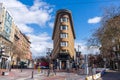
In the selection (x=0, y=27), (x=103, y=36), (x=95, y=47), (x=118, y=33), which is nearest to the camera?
(x=118, y=33)

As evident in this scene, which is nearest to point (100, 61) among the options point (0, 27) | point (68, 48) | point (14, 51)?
point (68, 48)

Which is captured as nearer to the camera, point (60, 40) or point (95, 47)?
point (95, 47)

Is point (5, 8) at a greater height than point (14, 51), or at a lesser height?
greater

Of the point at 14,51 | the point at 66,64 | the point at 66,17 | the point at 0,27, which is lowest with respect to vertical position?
the point at 66,64

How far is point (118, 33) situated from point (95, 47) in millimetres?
11959

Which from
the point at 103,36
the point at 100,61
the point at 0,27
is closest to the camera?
the point at 103,36

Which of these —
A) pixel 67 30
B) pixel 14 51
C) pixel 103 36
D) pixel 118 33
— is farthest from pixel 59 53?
pixel 118 33

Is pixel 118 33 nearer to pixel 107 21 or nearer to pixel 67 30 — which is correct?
pixel 107 21

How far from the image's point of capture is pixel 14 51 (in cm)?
6975

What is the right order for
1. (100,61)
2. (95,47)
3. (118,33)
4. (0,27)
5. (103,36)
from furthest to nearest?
(100,61), (0,27), (95,47), (103,36), (118,33)

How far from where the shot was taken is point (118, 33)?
31.6 m

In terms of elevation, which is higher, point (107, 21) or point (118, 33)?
point (107, 21)

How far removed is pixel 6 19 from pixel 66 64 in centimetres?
2413

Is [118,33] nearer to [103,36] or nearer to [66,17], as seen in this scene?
[103,36]
